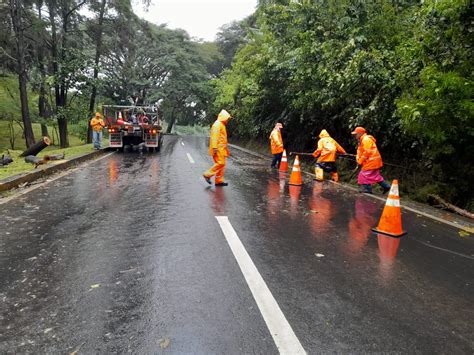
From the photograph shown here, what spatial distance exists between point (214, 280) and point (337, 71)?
9144mm

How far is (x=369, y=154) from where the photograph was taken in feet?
29.4

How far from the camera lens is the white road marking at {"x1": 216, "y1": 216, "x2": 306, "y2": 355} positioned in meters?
2.74

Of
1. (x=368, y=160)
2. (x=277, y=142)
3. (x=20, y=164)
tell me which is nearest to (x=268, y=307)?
(x=368, y=160)

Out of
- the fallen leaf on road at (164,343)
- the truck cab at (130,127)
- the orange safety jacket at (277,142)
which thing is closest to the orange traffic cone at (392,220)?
the fallen leaf on road at (164,343)

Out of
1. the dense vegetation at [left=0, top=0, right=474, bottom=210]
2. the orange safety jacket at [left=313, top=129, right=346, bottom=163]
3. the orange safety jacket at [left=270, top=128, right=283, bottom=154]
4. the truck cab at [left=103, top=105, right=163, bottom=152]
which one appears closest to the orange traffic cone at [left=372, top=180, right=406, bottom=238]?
the dense vegetation at [left=0, top=0, right=474, bottom=210]

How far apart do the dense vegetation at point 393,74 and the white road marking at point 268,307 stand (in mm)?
4832

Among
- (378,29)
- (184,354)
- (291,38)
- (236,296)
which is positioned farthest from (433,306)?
(291,38)

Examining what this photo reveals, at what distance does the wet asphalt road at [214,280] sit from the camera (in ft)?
9.28

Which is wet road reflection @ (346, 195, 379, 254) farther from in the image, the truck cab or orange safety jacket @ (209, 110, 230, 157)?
the truck cab

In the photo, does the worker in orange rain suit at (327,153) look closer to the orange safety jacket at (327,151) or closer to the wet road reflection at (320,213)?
the orange safety jacket at (327,151)

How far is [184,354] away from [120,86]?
4077 cm

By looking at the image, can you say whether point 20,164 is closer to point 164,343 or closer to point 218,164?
point 218,164

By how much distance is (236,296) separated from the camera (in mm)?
3451

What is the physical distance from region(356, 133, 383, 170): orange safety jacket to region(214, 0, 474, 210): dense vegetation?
78cm
